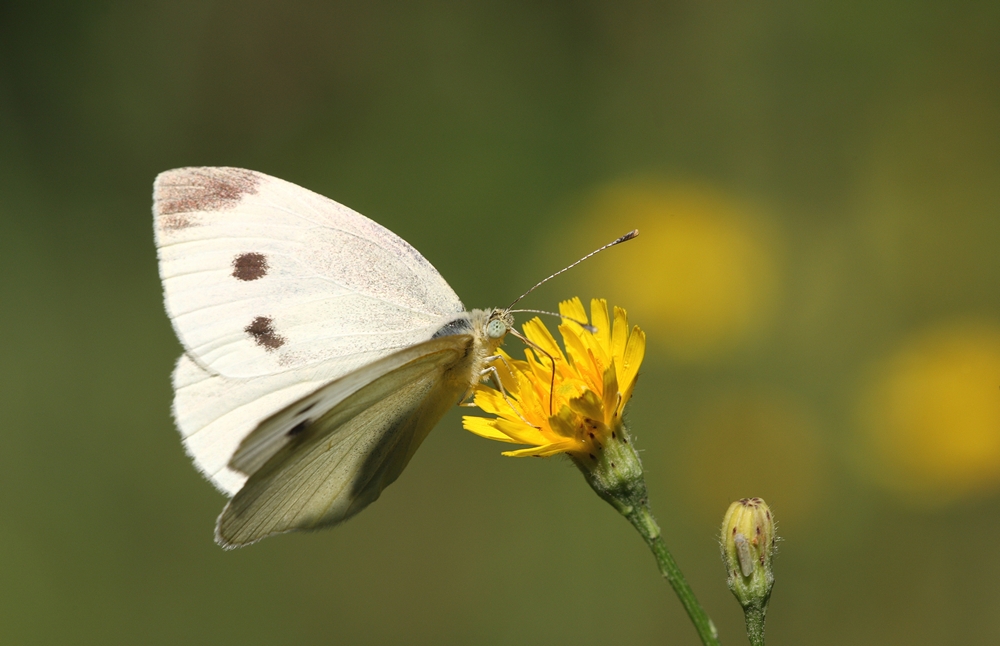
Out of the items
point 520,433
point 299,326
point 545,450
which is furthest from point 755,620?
point 299,326

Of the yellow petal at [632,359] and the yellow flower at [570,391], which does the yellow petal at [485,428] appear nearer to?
the yellow flower at [570,391]

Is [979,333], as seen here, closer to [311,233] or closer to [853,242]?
[853,242]

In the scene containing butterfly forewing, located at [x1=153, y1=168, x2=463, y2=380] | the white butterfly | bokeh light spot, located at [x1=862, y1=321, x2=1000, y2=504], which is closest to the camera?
the white butterfly

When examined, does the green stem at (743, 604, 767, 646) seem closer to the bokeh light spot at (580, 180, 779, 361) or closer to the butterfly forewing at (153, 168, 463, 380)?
the butterfly forewing at (153, 168, 463, 380)

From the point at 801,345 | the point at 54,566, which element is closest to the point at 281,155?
the point at 54,566

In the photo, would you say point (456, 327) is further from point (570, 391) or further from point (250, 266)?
point (250, 266)

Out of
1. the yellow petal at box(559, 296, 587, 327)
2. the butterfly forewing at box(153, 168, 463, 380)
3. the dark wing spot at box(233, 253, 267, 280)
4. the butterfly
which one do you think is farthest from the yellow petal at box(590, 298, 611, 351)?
the dark wing spot at box(233, 253, 267, 280)

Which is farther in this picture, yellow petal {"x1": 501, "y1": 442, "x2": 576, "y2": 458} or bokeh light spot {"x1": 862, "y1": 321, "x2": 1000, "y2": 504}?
bokeh light spot {"x1": 862, "y1": 321, "x2": 1000, "y2": 504}
